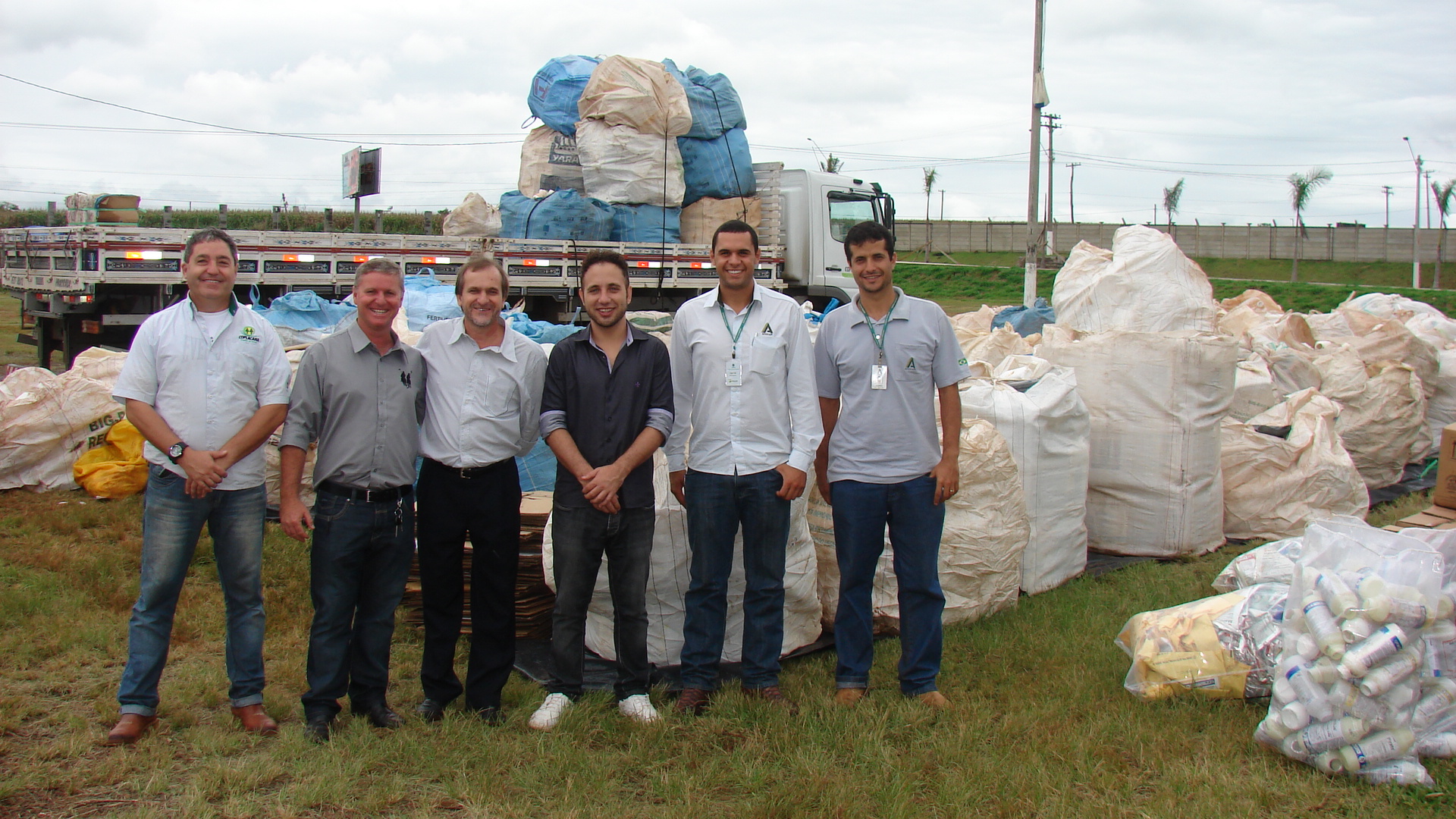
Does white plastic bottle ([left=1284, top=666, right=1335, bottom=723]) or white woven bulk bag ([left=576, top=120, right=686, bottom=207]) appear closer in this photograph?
white plastic bottle ([left=1284, top=666, right=1335, bottom=723])

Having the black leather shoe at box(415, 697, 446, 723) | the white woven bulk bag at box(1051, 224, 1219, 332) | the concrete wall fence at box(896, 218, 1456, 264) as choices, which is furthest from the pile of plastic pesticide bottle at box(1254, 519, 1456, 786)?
the concrete wall fence at box(896, 218, 1456, 264)

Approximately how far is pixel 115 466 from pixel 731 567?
4232 mm

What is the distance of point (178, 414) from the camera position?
2.96 m

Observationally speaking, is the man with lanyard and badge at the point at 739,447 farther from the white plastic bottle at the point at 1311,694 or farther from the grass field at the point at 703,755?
the white plastic bottle at the point at 1311,694

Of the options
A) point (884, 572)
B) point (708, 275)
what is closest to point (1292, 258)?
point (708, 275)

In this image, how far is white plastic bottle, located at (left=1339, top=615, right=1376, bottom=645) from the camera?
2.69 metres

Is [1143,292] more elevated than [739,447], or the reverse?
[1143,292]

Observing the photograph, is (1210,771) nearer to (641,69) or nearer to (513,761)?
(513,761)

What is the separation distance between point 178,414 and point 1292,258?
4645 centimetres

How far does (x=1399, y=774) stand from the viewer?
8.82 ft

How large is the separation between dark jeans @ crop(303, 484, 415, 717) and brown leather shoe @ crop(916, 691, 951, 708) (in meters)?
1.73

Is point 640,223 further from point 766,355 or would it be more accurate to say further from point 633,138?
point 766,355

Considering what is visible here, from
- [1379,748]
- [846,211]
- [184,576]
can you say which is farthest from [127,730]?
[846,211]

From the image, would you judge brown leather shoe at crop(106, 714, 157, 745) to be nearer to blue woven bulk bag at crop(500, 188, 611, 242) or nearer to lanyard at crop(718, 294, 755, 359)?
lanyard at crop(718, 294, 755, 359)
